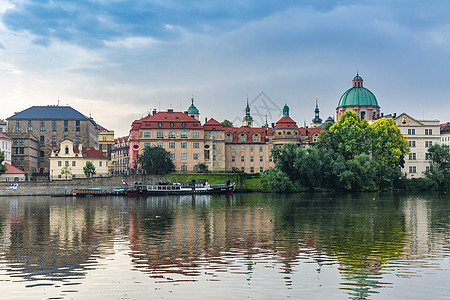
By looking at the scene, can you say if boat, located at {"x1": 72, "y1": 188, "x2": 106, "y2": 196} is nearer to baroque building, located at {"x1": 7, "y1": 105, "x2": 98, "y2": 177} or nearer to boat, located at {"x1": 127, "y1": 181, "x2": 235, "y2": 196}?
boat, located at {"x1": 127, "y1": 181, "x2": 235, "y2": 196}

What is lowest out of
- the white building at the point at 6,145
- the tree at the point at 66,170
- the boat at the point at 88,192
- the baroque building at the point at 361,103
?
the boat at the point at 88,192

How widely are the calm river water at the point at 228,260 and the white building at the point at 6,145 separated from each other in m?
92.5

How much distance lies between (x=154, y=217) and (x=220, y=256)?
28497 mm

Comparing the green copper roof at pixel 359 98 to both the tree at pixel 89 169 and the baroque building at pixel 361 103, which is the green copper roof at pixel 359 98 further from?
the tree at pixel 89 169

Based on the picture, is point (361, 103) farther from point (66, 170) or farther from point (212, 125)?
point (66, 170)

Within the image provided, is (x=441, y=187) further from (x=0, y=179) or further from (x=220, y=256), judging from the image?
(x=220, y=256)

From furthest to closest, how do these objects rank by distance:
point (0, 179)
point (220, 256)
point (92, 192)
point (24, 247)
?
point (0, 179)
point (92, 192)
point (24, 247)
point (220, 256)

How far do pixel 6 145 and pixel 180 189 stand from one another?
5023 cm

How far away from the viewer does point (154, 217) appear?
193 feet

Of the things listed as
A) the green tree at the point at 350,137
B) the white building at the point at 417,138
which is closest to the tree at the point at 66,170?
the green tree at the point at 350,137

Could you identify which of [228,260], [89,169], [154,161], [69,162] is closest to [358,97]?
[154,161]

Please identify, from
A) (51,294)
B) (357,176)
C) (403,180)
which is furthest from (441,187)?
(51,294)

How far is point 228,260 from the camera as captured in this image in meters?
29.8

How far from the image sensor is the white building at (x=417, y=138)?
5738 inches
